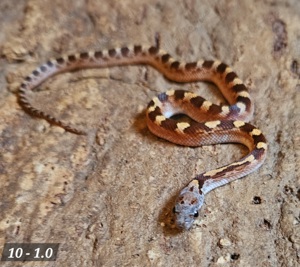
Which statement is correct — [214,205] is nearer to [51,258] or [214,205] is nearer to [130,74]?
[51,258]

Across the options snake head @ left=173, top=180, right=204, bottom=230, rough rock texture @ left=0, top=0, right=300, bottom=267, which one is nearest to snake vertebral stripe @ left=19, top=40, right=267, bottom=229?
snake head @ left=173, top=180, right=204, bottom=230

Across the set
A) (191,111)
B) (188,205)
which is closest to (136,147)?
(191,111)

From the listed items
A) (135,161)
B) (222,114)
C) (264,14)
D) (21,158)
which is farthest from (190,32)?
(21,158)

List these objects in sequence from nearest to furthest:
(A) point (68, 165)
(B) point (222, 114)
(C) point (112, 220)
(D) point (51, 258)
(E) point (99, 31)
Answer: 1. (D) point (51, 258)
2. (C) point (112, 220)
3. (A) point (68, 165)
4. (B) point (222, 114)
5. (E) point (99, 31)

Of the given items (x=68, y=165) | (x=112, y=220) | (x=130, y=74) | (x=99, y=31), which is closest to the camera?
(x=112, y=220)

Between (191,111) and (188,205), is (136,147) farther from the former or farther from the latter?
(188,205)

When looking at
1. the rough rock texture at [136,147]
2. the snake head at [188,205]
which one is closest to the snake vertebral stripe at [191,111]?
the snake head at [188,205]

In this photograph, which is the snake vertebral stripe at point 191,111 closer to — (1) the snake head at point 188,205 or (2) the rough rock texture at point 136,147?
(1) the snake head at point 188,205
